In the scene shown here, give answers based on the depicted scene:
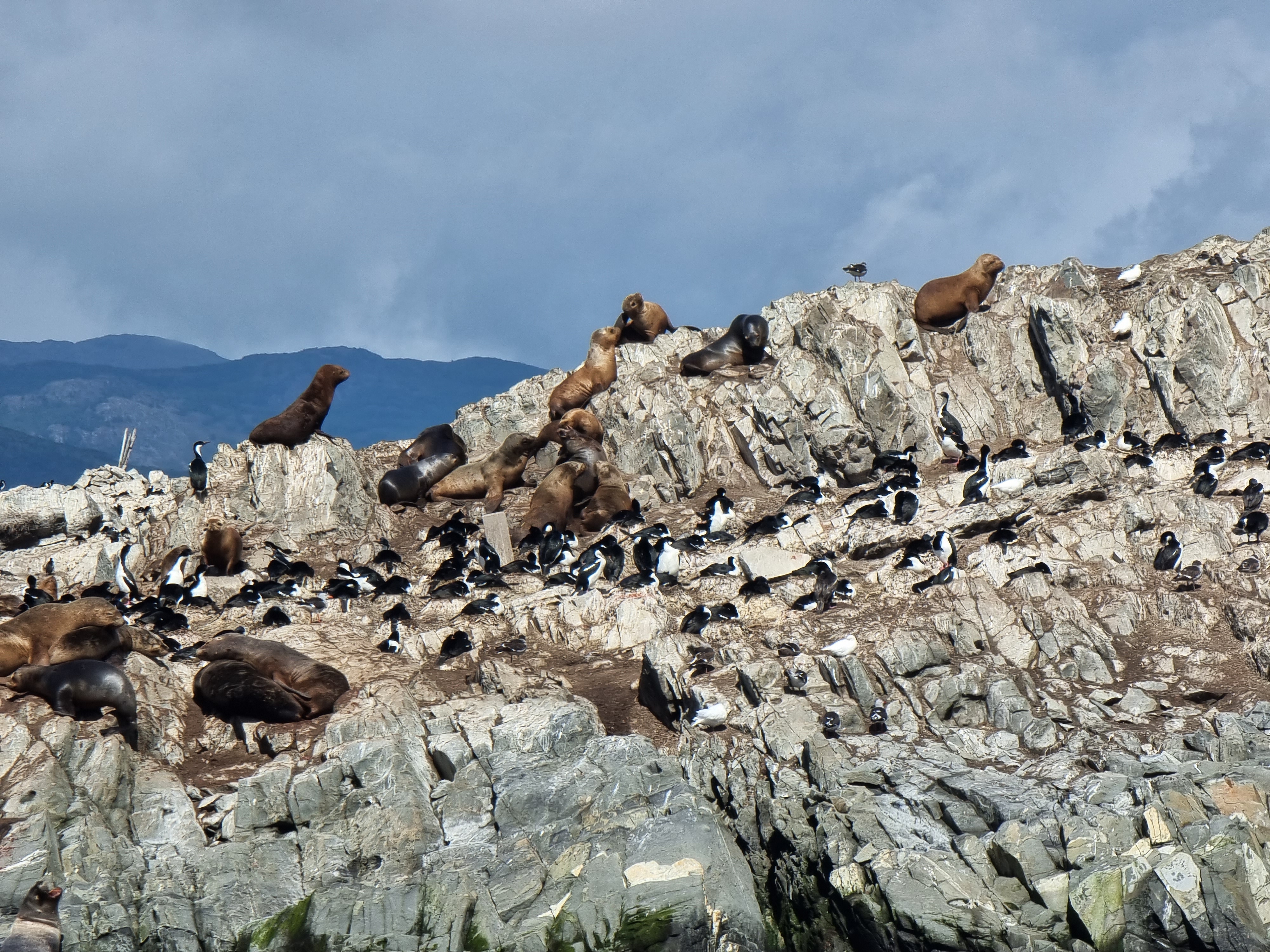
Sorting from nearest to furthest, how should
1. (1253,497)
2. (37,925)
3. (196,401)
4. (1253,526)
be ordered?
(37,925), (1253,526), (1253,497), (196,401)

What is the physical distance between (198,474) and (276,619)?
6.71 metres

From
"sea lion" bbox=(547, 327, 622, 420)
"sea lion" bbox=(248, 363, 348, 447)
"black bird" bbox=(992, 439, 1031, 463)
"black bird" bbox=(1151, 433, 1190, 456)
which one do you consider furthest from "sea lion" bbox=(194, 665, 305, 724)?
"black bird" bbox=(1151, 433, 1190, 456)

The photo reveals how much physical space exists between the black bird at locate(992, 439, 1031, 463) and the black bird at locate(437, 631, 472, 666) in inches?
415

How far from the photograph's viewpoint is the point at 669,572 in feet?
63.4

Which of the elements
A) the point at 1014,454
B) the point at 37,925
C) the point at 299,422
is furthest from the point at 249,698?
the point at 1014,454

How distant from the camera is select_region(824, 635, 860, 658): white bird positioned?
16.0m

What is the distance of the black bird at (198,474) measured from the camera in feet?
78.3

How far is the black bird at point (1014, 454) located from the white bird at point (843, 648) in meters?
7.04

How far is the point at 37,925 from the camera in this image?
11461 millimetres

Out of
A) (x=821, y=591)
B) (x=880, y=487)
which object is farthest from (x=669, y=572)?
(x=880, y=487)

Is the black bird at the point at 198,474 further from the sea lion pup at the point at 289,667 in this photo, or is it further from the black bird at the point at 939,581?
the black bird at the point at 939,581

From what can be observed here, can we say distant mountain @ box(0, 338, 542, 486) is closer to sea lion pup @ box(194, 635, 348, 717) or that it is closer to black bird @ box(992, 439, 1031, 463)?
sea lion pup @ box(194, 635, 348, 717)

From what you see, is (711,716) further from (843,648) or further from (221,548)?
(221,548)

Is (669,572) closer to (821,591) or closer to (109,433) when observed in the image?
(821,591)
